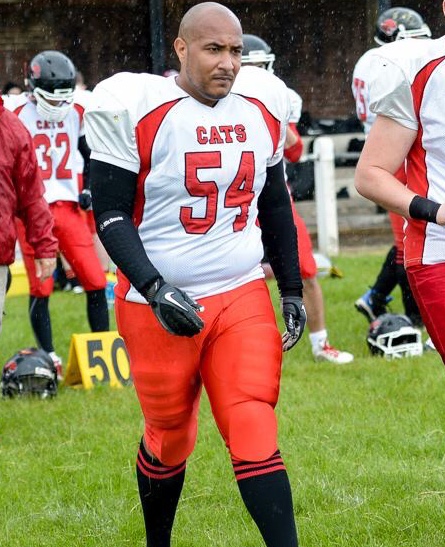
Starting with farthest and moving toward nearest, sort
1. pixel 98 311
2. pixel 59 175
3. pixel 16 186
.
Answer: pixel 98 311
pixel 59 175
pixel 16 186

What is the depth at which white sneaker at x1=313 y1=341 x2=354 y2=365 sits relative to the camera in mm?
8172

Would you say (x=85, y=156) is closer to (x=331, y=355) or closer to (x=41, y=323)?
(x=41, y=323)

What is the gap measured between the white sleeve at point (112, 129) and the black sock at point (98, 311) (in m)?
4.59

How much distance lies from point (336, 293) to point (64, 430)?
16.3 feet

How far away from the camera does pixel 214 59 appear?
4.04m

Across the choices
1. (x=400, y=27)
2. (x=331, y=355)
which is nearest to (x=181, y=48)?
(x=331, y=355)

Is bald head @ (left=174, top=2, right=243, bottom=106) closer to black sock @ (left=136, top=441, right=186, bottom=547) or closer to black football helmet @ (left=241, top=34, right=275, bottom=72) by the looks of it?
black sock @ (left=136, top=441, right=186, bottom=547)

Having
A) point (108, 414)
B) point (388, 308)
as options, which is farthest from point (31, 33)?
point (108, 414)

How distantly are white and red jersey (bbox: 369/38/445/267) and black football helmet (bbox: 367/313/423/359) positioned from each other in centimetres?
409

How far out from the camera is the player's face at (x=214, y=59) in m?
4.04

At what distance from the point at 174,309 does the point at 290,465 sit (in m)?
2.06

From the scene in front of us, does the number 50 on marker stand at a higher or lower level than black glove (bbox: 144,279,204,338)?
lower

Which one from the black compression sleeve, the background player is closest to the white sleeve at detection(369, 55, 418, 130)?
the black compression sleeve

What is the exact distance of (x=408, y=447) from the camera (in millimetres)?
5883
